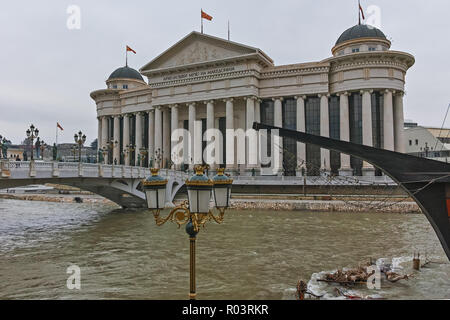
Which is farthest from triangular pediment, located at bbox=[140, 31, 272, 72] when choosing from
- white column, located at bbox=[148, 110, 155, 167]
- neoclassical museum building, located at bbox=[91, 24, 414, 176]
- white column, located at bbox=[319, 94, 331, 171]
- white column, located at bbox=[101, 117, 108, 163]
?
white column, located at bbox=[101, 117, 108, 163]

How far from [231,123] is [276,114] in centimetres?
751

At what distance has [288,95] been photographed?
55438mm

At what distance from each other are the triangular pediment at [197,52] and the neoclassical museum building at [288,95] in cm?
17

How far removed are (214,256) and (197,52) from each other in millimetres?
49353

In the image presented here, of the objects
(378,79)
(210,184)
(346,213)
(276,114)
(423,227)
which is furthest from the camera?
(276,114)

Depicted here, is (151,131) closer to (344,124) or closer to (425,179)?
(344,124)

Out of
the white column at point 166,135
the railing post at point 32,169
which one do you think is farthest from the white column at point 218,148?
the railing post at point 32,169

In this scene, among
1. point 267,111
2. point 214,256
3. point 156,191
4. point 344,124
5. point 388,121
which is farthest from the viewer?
point 267,111

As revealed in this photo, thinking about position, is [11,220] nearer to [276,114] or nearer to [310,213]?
[310,213]

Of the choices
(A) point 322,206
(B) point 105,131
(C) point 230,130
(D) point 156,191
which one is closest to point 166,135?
(C) point 230,130

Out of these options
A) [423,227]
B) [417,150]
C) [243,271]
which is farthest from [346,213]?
[417,150]

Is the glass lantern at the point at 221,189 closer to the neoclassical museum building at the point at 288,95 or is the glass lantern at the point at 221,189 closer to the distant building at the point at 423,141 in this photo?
the neoclassical museum building at the point at 288,95

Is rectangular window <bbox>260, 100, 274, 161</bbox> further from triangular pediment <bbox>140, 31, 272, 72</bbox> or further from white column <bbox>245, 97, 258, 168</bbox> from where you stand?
triangular pediment <bbox>140, 31, 272, 72</bbox>

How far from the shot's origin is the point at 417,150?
71438mm
